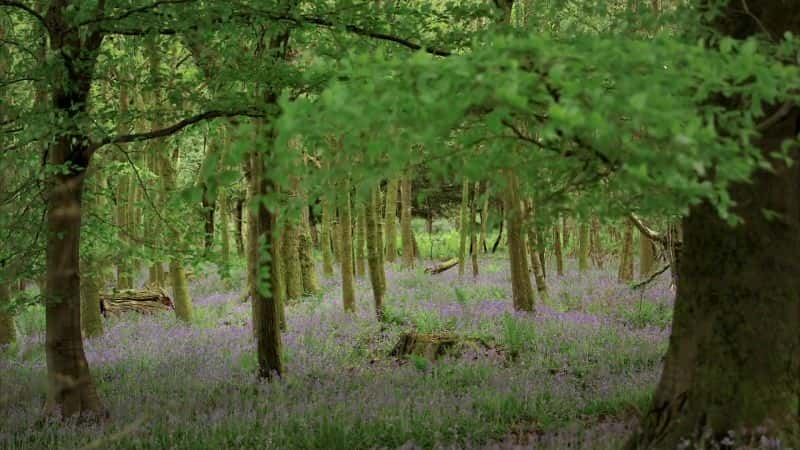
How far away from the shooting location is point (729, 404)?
16.8ft

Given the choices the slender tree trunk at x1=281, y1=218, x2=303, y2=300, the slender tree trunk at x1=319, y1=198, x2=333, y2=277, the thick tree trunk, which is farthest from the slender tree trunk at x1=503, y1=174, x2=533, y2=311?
the slender tree trunk at x1=319, y1=198, x2=333, y2=277

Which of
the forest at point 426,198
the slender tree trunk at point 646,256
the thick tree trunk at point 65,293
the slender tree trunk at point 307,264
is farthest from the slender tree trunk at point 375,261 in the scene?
the slender tree trunk at point 646,256

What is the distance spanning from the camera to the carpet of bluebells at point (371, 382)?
655 cm

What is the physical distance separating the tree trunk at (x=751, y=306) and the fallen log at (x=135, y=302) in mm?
15105

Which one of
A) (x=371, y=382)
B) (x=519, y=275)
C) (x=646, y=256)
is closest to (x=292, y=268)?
(x=519, y=275)

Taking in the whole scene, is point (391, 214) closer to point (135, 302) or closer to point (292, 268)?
point (292, 268)

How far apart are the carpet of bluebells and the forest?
2.2 inches

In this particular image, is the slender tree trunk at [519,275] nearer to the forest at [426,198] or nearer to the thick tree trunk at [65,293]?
the forest at [426,198]

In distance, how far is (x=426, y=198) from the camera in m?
7.33

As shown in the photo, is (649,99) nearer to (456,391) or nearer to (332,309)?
(456,391)

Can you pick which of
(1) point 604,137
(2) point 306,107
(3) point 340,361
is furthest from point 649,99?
(3) point 340,361

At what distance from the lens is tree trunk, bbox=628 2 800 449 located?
16.6ft

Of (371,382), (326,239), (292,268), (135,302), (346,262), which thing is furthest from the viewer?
(326,239)

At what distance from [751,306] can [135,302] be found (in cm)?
1618
